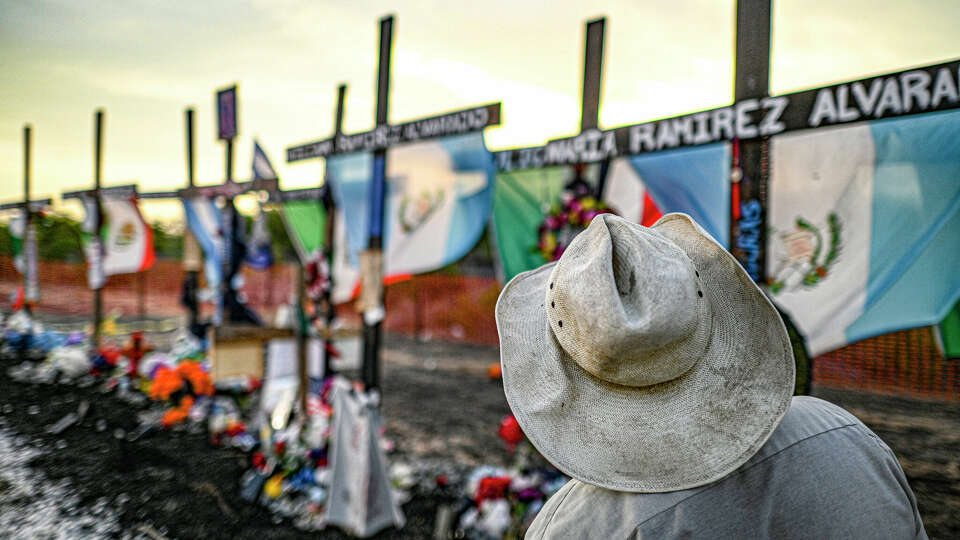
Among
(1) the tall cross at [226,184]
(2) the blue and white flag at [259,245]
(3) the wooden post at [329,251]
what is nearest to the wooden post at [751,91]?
(3) the wooden post at [329,251]

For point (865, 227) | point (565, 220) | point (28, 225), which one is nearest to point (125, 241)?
point (28, 225)

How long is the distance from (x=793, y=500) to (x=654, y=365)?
297mm

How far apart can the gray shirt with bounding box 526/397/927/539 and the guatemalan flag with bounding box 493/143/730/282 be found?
1851 mm

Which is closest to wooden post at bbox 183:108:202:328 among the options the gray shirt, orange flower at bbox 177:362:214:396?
orange flower at bbox 177:362:214:396

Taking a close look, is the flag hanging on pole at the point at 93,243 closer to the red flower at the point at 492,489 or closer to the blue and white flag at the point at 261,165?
the blue and white flag at the point at 261,165

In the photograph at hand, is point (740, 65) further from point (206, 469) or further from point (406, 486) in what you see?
point (406, 486)

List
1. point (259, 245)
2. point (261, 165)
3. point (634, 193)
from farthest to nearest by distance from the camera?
point (259, 245) < point (261, 165) < point (634, 193)

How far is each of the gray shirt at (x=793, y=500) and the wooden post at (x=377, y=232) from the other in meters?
3.28

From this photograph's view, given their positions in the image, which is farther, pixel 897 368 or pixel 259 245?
pixel 897 368

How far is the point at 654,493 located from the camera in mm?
976

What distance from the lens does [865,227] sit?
8.76 ft

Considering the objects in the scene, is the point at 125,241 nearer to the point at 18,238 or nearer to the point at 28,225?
the point at 28,225

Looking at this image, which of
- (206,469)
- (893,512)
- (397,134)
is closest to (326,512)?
(206,469)

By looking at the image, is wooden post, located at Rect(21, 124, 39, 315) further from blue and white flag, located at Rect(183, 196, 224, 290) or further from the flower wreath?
blue and white flag, located at Rect(183, 196, 224, 290)
